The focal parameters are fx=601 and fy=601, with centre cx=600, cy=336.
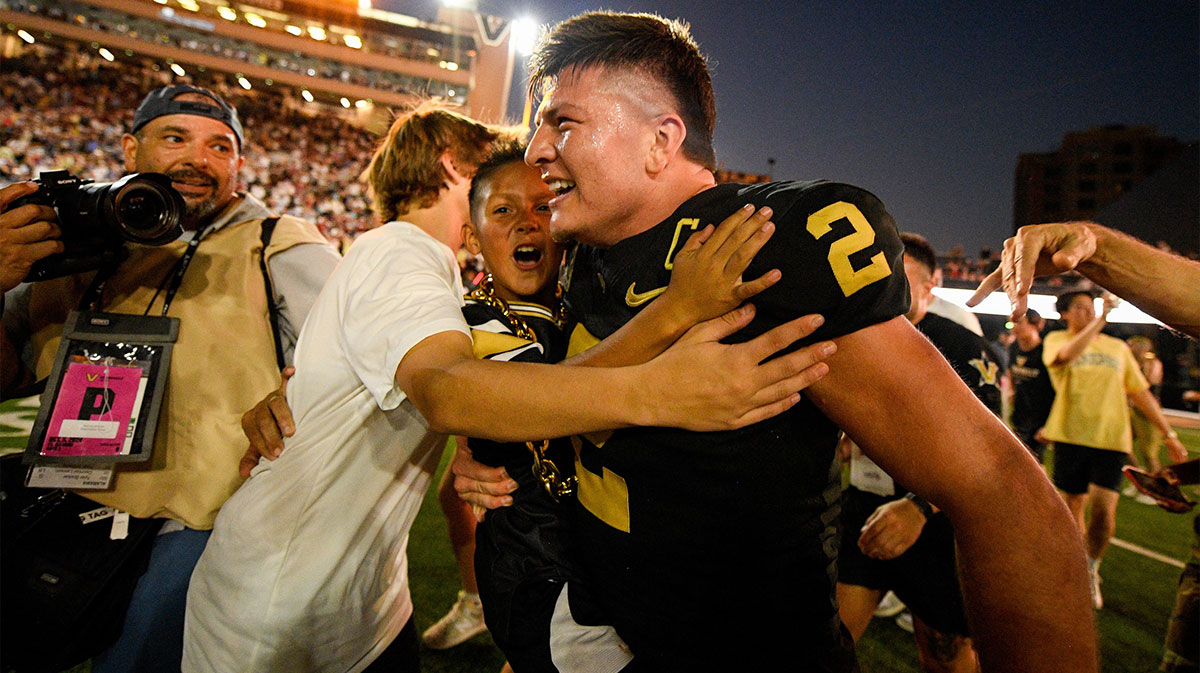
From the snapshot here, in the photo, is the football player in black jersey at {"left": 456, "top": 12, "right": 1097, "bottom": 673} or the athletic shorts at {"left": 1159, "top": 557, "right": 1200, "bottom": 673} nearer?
the football player in black jersey at {"left": 456, "top": 12, "right": 1097, "bottom": 673}

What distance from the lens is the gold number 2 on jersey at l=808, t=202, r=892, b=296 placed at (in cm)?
105

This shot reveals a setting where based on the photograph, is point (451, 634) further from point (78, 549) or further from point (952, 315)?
point (952, 315)

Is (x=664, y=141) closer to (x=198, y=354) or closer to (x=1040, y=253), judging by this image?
(x=1040, y=253)

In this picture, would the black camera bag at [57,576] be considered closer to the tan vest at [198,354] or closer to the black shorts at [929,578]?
the tan vest at [198,354]

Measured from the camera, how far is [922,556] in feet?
9.16

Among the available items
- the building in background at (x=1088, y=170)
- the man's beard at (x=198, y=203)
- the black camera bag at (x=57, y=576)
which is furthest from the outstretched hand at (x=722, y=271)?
the building in background at (x=1088, y=170)

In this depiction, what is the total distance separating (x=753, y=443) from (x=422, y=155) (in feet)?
5.01

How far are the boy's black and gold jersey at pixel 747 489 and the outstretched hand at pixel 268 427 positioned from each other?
0.93 meters

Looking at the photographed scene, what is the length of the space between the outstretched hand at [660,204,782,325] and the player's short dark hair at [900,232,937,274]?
262 centimetres

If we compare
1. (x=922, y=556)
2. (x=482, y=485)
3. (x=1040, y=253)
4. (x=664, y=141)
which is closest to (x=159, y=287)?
(x=482, y=485)

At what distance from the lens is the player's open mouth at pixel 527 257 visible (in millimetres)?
2129

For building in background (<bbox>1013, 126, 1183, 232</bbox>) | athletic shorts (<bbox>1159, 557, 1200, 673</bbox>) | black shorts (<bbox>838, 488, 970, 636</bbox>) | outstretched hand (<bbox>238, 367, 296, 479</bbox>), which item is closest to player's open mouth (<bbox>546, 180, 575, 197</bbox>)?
outstretched hand (<bbox>238, 367, 296, 479</bbox>)

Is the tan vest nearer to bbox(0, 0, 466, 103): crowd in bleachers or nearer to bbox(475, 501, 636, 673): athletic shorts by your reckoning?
bbox(475, 501, 636, 673): athletic shorts

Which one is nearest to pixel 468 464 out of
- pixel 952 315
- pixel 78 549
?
pixel 78 549
